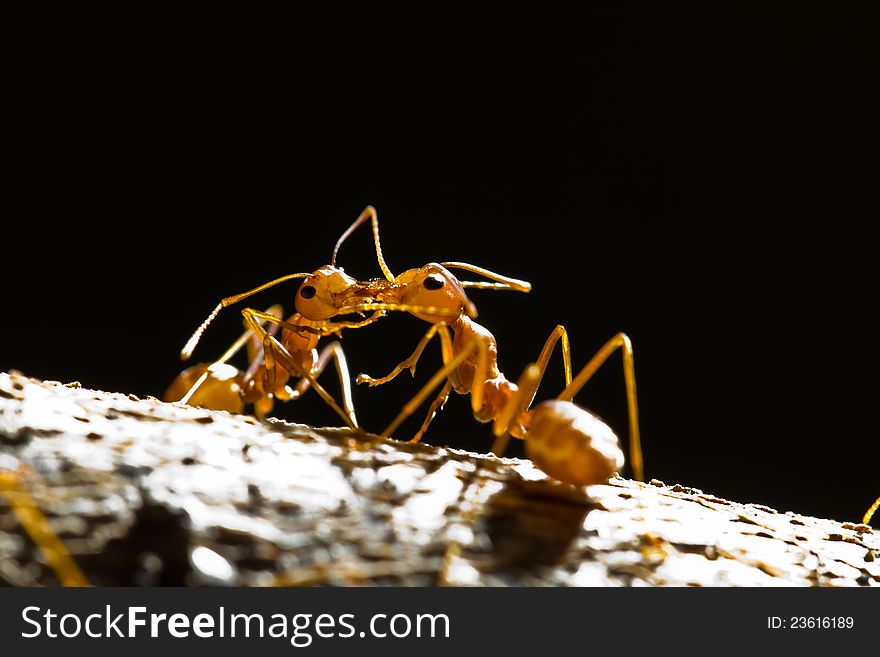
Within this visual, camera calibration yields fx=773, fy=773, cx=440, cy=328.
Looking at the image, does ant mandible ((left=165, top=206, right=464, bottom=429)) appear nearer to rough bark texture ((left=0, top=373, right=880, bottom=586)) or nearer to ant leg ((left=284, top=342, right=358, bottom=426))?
ant leg ((left=284, top=342, right=358, bottom=426))

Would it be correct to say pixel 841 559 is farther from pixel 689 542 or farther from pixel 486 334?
pixel 486 334

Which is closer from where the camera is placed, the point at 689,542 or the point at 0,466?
the point at 0,466

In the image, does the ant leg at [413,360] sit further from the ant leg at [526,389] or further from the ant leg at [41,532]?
the ant leg at [41,532]

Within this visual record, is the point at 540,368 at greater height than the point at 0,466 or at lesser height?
greater

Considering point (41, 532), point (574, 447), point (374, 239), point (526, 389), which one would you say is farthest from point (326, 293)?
point (41, 532)

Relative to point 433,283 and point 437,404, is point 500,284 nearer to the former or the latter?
point 433,283

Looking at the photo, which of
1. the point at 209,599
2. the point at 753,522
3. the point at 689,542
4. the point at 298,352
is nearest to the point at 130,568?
the point at 209,599

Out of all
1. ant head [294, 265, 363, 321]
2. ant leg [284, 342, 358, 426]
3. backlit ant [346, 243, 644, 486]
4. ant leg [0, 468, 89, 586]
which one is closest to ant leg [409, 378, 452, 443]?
backlit ant [346, 243, 644, 486]
